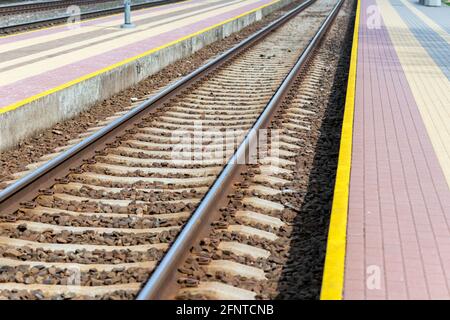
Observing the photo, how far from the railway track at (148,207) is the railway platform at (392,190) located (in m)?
0.69

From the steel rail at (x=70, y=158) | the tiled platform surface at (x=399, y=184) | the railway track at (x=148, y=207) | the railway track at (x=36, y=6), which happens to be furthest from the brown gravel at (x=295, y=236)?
the railway track at (x=36, y=6)

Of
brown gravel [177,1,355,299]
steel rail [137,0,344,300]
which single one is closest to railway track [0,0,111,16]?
steel rail [137,0,344,300]

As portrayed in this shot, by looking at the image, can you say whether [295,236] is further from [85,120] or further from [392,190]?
[85,120]

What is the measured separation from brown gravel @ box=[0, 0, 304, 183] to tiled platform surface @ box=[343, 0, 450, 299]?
393cm

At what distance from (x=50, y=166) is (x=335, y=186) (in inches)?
123

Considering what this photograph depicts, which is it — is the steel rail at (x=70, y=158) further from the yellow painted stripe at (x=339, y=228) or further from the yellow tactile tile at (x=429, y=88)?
the yellow tactile tile at (x=429, y=88)

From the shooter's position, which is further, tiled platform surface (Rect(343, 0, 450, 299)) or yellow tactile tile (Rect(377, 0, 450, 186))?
yellow tactile tile (Rect(377, 0, 450, 186))

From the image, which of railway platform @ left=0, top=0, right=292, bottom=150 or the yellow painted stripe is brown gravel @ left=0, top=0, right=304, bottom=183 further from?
the yellow painted stripe

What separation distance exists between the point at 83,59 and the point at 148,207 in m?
8.95

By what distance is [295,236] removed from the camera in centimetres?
690

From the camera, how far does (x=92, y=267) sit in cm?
607

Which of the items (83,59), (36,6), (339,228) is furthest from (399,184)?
(36,6)

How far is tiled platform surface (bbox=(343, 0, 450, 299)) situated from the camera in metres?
5.60

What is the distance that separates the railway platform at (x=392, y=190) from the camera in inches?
218
